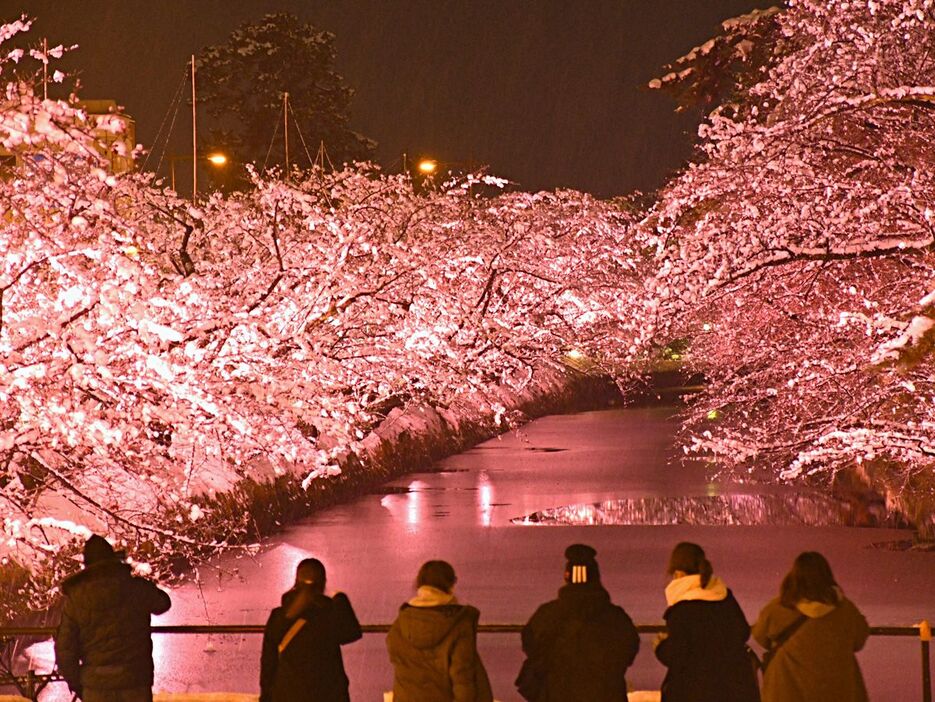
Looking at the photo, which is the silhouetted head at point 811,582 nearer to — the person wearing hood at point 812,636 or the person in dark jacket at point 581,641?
the person wearing hood at point 812,636

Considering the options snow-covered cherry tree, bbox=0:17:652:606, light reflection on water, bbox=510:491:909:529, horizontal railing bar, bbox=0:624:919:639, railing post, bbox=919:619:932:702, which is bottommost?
railing post, bbox=919:619:932:702

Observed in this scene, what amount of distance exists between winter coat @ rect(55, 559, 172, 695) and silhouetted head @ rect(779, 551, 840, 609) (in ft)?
9.78

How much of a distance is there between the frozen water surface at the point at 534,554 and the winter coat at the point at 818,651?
648cm

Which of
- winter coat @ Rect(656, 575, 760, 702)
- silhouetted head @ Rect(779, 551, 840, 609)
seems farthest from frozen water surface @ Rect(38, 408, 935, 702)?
silhouetted head @ Rect(779, 551, 840, 609)

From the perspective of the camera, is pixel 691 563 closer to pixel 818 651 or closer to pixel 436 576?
pixel 818 651

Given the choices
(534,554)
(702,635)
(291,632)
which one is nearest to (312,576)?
(291,632)

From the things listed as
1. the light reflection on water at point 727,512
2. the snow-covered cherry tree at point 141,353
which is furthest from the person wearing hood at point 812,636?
the light reflection on water at point 727,512

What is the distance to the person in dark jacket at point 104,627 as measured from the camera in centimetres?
602

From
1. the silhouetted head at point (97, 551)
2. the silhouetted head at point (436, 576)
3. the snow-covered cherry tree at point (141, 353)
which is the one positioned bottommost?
the silhouetted head at point (436, 576)

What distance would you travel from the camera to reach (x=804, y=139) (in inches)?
534

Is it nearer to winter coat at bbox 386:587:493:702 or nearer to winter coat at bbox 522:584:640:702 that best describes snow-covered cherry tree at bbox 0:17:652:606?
winter coat at bbox 386:587:493:702

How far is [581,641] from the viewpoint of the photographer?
5.35m

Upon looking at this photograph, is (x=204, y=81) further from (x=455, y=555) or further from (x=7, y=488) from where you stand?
(x=7, y=488)

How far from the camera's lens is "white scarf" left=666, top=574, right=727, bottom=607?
5406 mm
